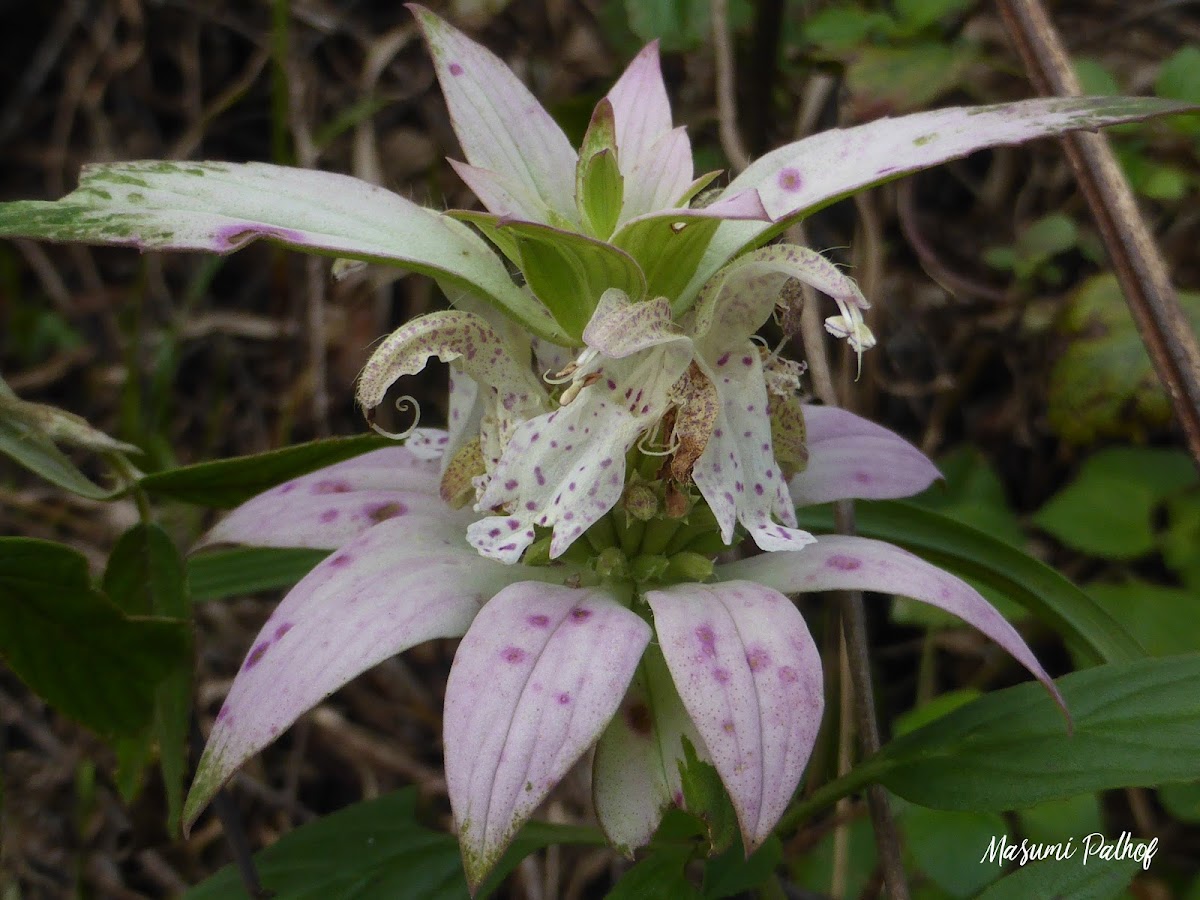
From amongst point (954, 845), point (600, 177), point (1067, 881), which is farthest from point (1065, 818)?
point (600, 177)

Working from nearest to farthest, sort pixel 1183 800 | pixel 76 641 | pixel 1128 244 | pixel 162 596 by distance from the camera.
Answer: pixel 76 641 < pixel 162 596 < pixel 1128 244 < pixel 1183 800

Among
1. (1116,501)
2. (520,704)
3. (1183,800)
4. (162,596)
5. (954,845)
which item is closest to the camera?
(520,704)

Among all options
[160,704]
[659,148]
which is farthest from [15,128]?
[659,148]

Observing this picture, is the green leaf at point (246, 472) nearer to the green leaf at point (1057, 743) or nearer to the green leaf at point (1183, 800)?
the green leaf at point (1057, 743)

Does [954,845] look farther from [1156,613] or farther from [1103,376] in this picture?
[1103,376]

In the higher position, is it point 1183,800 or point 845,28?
point 845,28

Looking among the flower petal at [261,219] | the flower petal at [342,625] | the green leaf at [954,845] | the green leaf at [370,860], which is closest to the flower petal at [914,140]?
the flower petal at [261,219]

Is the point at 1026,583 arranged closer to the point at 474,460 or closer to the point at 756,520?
the point at 756,520
